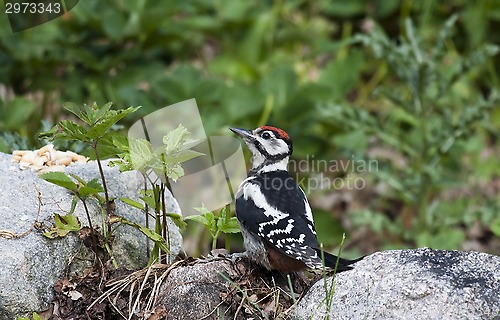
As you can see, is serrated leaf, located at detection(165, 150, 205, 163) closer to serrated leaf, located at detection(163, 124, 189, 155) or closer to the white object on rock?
serrated leaf, located at detection(163, 124, 189, 155)

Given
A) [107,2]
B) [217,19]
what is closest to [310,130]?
[217,19]

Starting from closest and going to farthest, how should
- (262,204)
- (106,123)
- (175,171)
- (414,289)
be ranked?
(414,289), (106,123), (175,171), (262,204)

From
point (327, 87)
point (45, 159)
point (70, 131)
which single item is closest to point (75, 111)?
point (70, 131)

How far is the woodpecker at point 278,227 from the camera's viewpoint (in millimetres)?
3383

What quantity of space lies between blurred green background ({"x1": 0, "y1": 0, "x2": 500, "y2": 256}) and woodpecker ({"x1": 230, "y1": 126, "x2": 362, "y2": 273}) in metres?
1.17

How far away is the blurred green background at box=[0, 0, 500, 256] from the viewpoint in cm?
568

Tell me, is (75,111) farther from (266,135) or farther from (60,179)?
(266,135)

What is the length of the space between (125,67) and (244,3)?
1302mm

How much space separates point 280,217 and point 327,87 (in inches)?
113

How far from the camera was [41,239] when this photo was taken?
332cm

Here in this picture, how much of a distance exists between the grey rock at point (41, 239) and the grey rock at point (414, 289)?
850 mm

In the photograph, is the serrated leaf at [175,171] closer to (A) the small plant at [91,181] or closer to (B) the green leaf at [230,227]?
(A) the small plant at [91,181]

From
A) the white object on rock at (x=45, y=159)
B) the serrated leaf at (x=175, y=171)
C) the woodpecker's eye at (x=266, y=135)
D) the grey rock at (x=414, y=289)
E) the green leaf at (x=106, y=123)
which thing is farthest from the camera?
the woodpecker's eye at (x=266, y=135)

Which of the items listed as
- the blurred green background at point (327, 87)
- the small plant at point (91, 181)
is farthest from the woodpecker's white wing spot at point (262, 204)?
the blurred green background at point (327, 87)
